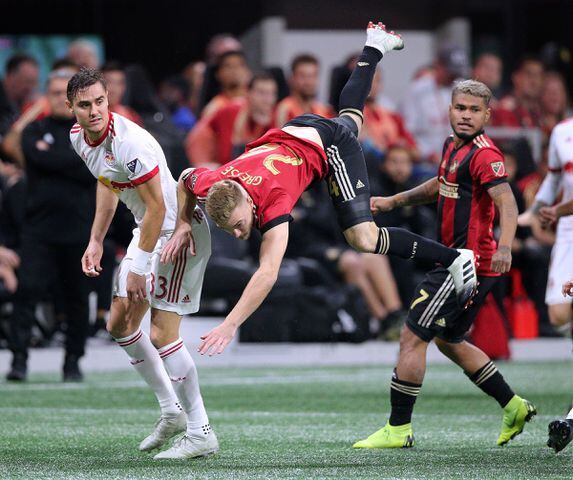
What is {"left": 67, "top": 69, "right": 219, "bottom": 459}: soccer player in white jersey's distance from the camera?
6820 mm

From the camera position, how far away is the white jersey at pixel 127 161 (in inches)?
275

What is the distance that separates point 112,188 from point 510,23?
42.7 feet

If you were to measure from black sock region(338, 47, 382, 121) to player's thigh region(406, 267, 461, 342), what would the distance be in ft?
3.40

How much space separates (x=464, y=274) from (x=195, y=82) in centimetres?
965

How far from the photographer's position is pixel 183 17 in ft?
60.0

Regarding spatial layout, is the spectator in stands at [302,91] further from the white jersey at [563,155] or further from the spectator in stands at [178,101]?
the white jersey at [563,155]

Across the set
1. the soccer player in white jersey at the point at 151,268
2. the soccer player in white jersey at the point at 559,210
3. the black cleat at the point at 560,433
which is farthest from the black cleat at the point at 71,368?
the black cleat at the point at 560,433

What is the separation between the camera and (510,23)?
19.4 m

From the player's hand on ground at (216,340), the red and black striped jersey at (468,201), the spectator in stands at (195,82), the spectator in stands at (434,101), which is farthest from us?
the spectator in stands at (434,101)

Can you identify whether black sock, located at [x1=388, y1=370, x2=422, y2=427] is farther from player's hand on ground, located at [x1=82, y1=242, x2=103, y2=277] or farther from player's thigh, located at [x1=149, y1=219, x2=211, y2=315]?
player's hand on ground, located at [x1=82, y1=242, x2=103, y2=277]

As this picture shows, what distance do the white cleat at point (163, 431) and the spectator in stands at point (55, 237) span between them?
409cm

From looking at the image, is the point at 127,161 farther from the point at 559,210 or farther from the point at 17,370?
the point at 17,370

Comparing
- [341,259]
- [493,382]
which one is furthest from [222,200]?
[341,259]

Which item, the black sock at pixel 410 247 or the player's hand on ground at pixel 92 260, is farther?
the player's hand on ground at pixel 92 260
